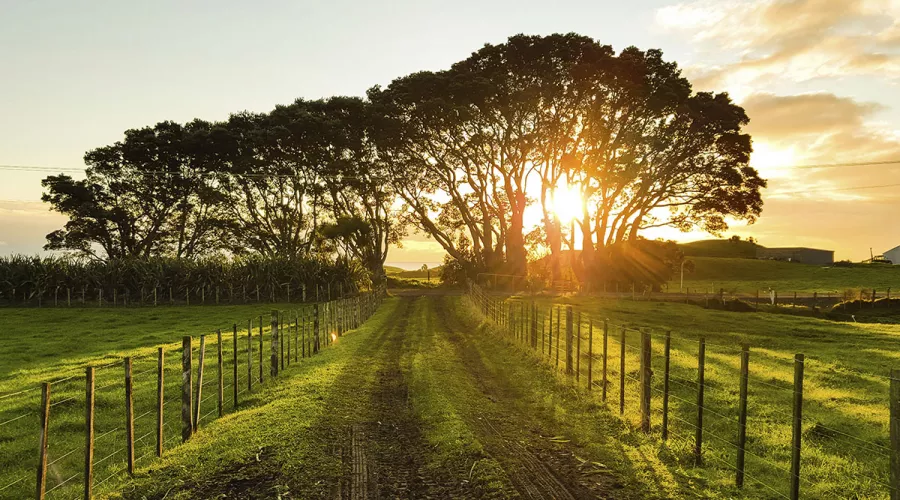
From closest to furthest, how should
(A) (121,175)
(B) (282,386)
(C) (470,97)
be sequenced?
1. (B) (282,386)
2. (C) (470,97)
3. (A) (121,175)

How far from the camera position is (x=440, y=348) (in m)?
21.0

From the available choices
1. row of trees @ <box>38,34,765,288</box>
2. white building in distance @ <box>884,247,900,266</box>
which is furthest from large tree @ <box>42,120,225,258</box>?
white building in distance @ <box>884,247,900,266</box>

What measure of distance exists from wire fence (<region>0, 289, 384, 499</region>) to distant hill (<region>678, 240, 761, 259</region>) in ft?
400

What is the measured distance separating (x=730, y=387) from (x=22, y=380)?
18.7 meters

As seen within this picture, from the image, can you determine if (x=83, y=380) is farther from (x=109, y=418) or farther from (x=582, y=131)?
(x=582, y=131)

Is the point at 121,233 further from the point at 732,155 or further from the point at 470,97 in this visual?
the point at 732,155

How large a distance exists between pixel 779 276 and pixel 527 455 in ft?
333

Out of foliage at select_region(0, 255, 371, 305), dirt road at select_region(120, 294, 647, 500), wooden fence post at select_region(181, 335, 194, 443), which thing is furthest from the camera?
foliage at select_region(0, 255, 371, 305)

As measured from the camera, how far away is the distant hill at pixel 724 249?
420 ft

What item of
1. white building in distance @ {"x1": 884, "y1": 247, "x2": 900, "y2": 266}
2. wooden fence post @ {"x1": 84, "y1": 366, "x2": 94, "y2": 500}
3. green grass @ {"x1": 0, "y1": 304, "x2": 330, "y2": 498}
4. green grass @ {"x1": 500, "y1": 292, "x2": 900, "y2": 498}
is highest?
white building in distance @ {"x1": 884, "y1": 247, "x2": 900, "y2": 266}

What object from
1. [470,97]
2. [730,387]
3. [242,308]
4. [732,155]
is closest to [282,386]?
[730,387]

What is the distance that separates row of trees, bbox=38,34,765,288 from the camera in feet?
155

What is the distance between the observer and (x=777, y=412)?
40.9ft

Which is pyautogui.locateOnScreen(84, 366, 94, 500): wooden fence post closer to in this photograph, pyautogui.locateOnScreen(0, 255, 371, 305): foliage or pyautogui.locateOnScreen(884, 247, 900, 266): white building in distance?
pyautogui.locateOnScreen(0, 255, 371, 305): foliage
